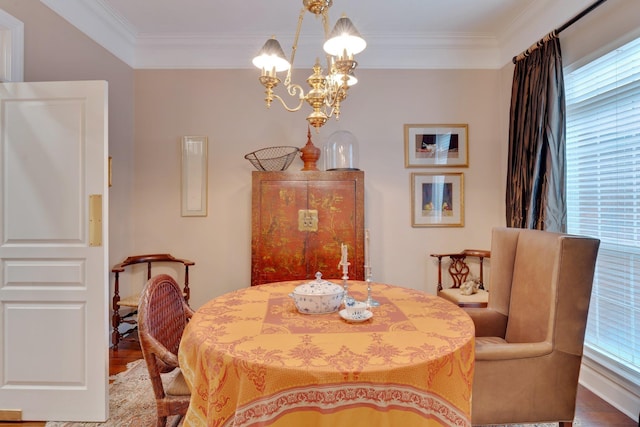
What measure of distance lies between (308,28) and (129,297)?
3043 mm

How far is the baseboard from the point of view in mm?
2064

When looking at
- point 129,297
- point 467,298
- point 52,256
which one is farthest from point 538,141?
point 129,297

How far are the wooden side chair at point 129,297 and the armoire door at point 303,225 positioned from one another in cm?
90

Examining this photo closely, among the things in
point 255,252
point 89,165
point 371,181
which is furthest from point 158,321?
point 371,181

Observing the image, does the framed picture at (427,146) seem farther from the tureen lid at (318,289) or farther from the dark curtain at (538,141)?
the tureen lid at (318,289)

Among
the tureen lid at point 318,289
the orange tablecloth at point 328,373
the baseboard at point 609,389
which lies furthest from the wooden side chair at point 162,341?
the baseboard at point 609,389

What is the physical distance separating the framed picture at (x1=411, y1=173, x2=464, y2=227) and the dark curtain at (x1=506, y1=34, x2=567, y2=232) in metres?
0.53

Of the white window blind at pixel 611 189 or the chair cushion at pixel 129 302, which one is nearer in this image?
the white window blind at pixel 611 189

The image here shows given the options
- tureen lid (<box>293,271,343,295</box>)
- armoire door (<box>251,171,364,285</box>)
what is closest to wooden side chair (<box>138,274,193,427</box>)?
tureen lid (<box>293,271,343,295</box>)

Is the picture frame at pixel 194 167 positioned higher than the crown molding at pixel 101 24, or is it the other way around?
the crown molding at pixel 101 24

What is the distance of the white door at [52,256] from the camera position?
2039 millimetres

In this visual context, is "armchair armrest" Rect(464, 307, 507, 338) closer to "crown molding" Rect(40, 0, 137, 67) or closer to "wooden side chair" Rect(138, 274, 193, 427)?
"wooden side chair" Rect(138, 274, 193, 427)

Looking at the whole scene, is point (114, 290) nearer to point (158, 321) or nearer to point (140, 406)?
point (140, 406)

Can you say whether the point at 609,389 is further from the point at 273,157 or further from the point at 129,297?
the point at 129,297
